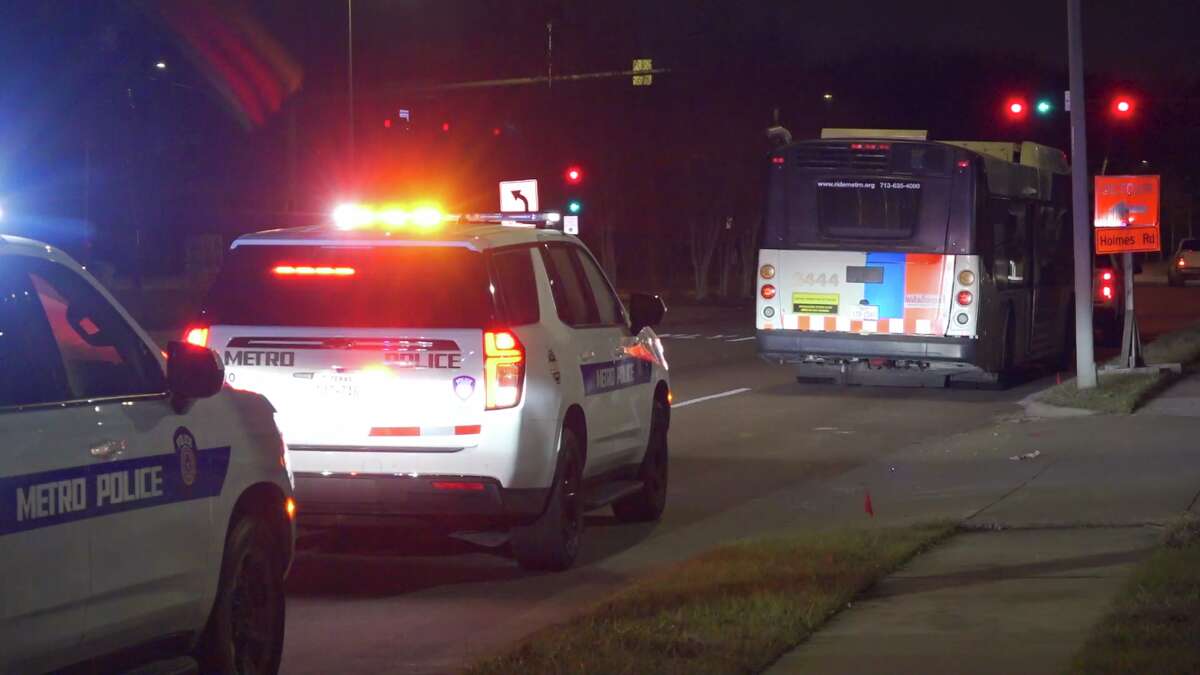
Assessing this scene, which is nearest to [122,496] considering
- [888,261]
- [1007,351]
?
[888,261]

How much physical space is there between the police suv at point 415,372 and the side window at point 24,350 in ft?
12.8

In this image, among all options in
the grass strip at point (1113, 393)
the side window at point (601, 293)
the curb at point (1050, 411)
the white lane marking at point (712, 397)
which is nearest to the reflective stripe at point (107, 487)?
the side window at point (601, 293)

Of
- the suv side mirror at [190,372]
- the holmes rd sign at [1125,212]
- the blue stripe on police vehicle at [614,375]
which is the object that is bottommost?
the blue stripe on police vehicle at [614,375]

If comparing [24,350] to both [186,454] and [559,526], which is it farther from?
[559,526]

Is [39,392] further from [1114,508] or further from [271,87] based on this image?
[271,87]

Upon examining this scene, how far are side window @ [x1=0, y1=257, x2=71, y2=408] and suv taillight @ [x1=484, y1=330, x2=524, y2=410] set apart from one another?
3.94m

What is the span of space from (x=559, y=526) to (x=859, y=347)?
43.6ft

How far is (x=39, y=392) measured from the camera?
18.1 feet

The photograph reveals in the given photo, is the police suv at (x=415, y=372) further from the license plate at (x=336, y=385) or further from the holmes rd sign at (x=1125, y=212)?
the holmes rd sign at (x=1125, y=212)

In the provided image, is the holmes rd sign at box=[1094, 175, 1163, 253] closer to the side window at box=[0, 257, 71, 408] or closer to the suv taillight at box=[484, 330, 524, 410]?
the suv taillight at box=[484, 330, 524, 410]

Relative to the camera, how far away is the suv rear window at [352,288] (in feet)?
31.8

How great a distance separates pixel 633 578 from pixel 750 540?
43.2 inches

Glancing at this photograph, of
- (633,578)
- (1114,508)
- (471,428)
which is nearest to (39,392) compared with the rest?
(471,428)

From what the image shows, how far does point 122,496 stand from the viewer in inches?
226
